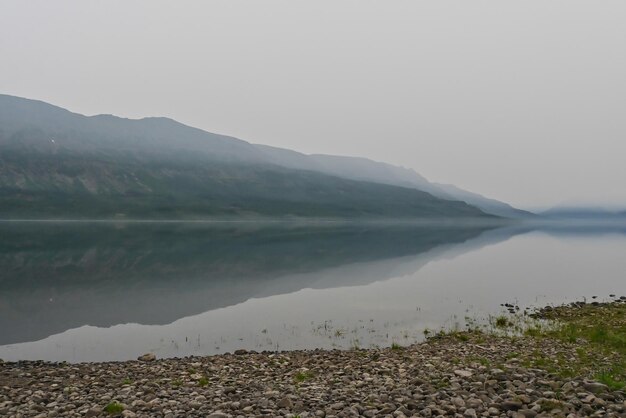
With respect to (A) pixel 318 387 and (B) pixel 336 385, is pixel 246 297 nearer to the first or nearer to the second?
(B) pixel 336 385

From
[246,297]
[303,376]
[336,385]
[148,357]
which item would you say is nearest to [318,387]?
[336,385]

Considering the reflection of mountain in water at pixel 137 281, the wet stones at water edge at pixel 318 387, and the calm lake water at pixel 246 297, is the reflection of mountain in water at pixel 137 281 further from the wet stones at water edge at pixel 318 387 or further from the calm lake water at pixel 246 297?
the wet stones at water edge at pixel 318 387

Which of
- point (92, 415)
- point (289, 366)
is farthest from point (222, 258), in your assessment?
point (92, 415)

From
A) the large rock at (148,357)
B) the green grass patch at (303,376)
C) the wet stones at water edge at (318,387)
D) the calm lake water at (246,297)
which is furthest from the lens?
the calm lake water at (246,297)

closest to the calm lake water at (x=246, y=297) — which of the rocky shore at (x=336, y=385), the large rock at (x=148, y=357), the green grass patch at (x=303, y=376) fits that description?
the large rock at (x=148, y=357)

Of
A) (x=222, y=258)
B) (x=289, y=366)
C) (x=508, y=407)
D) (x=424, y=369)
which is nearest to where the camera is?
(x=508, y=407)

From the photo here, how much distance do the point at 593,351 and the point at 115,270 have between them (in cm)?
6107

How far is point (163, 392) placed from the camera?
1611 cm

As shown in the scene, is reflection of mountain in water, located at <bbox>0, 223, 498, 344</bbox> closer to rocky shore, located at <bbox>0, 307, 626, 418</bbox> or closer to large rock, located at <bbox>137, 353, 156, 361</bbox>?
large rock, located at <bbox>137, 353, 156, 361</bbox>

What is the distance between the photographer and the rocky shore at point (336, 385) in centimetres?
1294

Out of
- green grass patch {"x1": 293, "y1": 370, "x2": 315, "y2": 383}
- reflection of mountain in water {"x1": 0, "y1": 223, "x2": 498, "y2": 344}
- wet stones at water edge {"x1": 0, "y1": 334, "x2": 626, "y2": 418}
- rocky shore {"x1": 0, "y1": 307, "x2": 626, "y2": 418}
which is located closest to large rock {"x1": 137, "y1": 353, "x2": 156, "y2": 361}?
rocky shore {"x1": 0, "y1": 307, "x2": 626, "y2": 418}

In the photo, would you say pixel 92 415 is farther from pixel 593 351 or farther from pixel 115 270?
pixel 115 270

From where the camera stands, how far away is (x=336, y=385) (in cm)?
1697

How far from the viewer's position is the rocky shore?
12938mm
